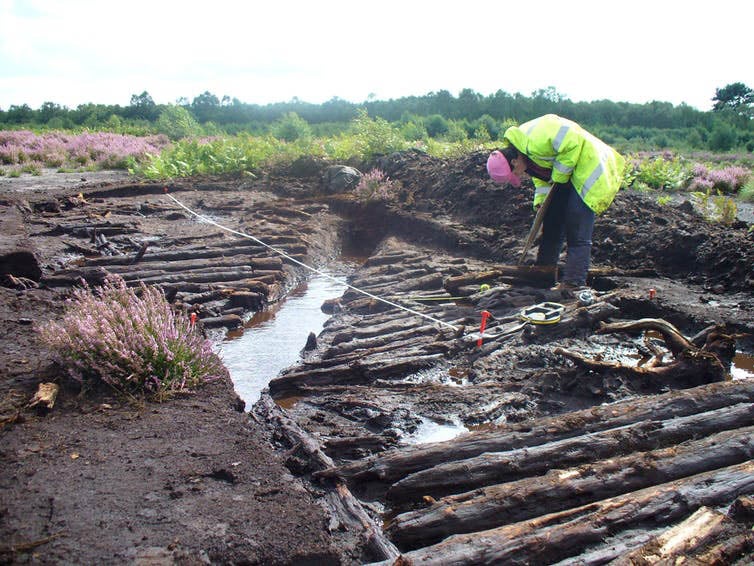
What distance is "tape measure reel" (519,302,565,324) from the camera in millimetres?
7055

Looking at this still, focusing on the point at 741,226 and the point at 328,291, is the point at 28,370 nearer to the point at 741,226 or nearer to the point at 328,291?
the point at 328,291

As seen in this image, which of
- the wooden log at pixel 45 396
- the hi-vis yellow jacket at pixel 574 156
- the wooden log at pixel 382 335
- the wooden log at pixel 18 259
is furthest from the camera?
the wooden log at pixel 18 259

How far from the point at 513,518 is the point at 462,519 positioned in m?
0.32

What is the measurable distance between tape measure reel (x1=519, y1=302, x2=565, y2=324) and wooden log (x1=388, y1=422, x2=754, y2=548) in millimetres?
2952

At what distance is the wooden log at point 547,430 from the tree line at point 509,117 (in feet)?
71.5

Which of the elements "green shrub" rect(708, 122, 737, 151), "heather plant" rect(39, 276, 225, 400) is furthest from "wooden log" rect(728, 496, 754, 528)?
"green shrub" rect(708, 122, 737, 151)

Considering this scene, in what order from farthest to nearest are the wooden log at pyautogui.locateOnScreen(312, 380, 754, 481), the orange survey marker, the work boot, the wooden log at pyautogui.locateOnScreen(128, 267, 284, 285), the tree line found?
the tree line → the wooden log at pyautogui.locateOnScreen(128, 267, 284, 285) → the work boot → the orange survey marker → the wooden log at pyautogui.locateOnScreen(312, 380, 754, 481)

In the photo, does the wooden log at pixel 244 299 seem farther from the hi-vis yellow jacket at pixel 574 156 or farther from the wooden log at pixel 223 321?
the hi-vis yellow jacket at pixel 574 156

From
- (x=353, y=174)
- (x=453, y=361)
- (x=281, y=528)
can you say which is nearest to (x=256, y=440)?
(x=281, y=528)

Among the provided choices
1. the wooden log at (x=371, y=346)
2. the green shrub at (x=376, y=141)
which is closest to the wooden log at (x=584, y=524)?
the wooden log at (x=371, y=346)

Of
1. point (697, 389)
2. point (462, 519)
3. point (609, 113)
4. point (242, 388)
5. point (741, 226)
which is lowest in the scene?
point (242, 388)

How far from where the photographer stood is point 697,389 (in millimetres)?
4906

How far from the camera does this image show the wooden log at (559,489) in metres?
3.61

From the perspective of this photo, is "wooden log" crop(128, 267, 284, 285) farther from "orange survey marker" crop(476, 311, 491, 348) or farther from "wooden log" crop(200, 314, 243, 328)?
"orange survey marker" crop(476, 311, 491, 348)
